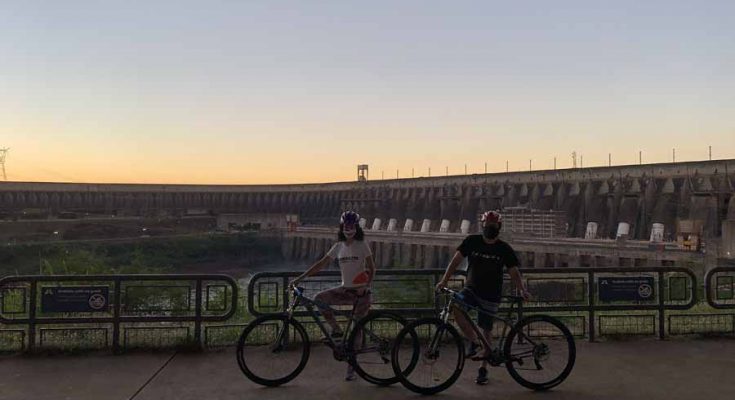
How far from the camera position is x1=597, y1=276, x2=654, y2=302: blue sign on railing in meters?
8.57

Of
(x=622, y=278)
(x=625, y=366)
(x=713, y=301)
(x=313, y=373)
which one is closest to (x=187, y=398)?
(x=313, y=373)

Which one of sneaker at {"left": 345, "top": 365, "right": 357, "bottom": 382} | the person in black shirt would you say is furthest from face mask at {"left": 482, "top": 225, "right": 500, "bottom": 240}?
sneaker at {"left": 345, "top": 365, "right": 357, "bottom": 382}

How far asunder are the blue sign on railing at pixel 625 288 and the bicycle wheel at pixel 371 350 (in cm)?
382

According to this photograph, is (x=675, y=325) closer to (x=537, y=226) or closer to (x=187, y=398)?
(x=187, y=398)

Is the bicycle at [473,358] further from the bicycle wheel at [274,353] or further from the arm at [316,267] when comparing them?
the arm at [316,267]

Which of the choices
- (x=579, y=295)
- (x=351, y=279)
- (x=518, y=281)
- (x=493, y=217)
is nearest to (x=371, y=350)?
(x=351, y=279)

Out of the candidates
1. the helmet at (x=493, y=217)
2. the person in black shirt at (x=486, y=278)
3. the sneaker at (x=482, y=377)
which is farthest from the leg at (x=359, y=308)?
the helmet at (x=493, y=217)

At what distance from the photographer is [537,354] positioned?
6344 mm

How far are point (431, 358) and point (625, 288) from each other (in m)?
4.07

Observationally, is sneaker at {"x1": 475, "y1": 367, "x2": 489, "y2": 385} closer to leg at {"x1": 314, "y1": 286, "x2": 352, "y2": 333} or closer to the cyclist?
the cyclist

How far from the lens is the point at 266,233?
8025cm

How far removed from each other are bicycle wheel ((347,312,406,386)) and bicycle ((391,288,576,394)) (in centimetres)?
21

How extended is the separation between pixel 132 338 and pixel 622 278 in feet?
24.2

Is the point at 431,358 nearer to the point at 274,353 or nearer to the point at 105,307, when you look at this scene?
the point at 274,353
